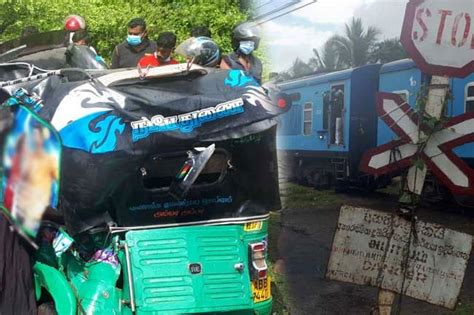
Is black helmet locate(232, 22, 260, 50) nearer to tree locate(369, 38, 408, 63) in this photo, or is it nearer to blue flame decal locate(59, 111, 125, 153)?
tree locate(369, 38, 408, 63)

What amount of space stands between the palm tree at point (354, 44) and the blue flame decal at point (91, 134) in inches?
84.4

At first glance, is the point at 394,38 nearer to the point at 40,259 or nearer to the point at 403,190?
the point at 403,190

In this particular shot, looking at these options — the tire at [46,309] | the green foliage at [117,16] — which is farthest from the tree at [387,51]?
the tire at [46,309]

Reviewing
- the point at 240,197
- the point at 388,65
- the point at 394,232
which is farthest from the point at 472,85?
the point at 240,197

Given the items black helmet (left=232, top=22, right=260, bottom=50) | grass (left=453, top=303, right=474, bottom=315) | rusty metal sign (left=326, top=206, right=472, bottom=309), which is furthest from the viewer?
black helmet (left=232, top=22, right=260, bottom=50)

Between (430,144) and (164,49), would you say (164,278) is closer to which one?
(430,144)

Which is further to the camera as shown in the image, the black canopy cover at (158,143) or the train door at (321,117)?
the train door at (321,117)

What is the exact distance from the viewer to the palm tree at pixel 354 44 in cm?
455

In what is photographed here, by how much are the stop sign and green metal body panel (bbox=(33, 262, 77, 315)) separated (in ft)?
7.98

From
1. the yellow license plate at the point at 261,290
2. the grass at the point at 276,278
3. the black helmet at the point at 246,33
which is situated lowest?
the grass at the point at 276,278

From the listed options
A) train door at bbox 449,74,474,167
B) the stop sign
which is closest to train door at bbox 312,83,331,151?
train door at bbox 449,74,474,167

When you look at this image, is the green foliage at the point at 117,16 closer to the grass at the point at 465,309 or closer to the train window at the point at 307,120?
the train window at the point at 307,120

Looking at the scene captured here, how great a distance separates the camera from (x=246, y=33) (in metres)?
5.18

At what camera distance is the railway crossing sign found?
12.9 feet
